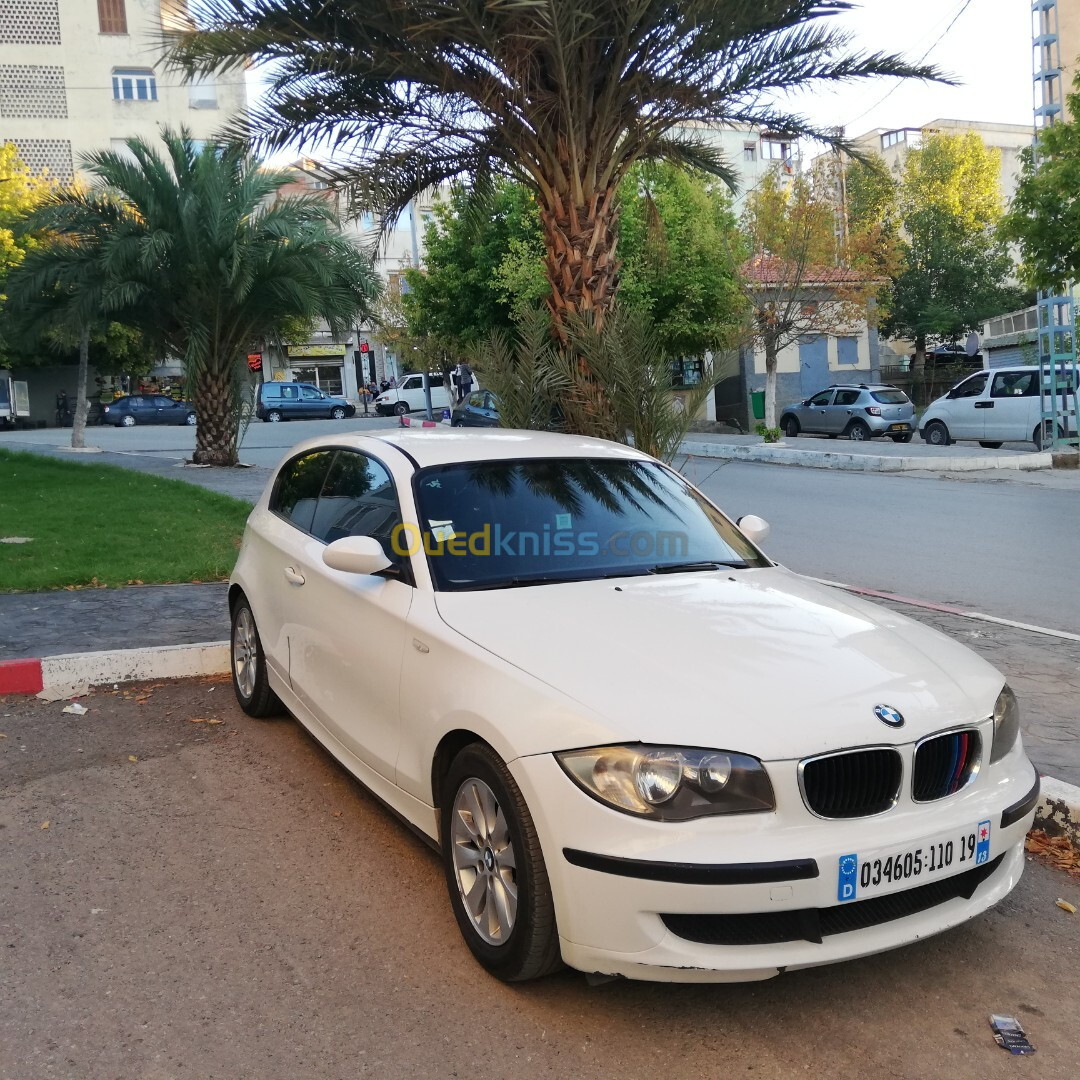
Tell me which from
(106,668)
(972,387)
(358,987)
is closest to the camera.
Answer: (358,987)

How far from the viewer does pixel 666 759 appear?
292 cm

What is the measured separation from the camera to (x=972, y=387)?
25.0 m

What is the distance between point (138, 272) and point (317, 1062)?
19115 mm

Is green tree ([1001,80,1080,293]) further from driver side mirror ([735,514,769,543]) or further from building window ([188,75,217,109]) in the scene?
building window ([188,75,217,109])

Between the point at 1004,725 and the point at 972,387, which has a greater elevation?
the point at 972,387

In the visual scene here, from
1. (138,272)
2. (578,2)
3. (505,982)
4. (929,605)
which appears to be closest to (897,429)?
(138,272)

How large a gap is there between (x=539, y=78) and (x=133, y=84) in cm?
5739

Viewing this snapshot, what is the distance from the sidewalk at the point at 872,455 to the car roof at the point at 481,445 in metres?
11.8

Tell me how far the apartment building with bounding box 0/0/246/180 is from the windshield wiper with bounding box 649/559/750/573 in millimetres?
58441

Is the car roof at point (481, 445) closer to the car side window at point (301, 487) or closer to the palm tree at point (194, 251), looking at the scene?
the car side window at point (301, 487)

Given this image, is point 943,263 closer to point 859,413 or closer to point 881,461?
point 859,413

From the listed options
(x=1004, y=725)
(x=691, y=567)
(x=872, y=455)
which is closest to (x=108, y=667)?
(x=691, y=567)

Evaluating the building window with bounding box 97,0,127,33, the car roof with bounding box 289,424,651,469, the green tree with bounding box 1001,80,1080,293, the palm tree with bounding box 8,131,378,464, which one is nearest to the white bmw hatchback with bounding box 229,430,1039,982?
the car roof with bounding box 289,424,651,469

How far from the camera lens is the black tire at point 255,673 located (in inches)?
221
